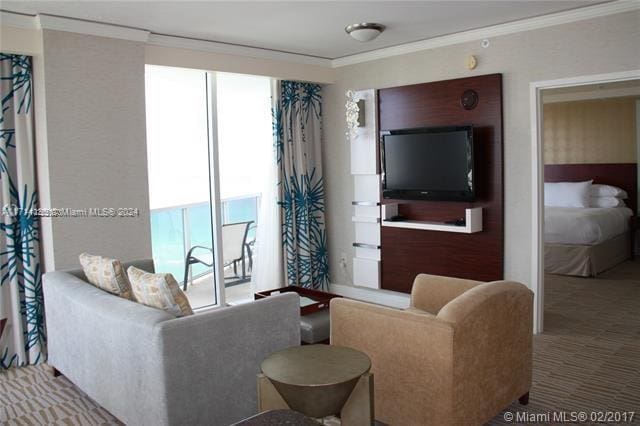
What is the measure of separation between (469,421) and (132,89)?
11.6 feet

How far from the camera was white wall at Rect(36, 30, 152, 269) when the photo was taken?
4.10m

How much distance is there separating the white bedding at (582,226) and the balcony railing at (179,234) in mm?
4035

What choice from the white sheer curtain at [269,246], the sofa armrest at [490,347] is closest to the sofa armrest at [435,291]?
the sofa armrest at [490,347]

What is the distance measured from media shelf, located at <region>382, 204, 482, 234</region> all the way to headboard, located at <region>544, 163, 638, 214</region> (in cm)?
427

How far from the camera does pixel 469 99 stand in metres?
4.93

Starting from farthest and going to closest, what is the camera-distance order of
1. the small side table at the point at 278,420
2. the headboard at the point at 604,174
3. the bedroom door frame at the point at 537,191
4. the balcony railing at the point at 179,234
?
the headboard at the point at 604,174 → the balcony railing at the point at 179,234 → the bedroom door frame at the point at 537,191 → the small side table at the point at 278,420

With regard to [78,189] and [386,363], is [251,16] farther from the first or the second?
[386,363]

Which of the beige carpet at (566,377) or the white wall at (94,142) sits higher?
the white wall at (94,142)

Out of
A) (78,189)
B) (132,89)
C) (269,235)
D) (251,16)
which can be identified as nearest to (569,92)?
(269,235)

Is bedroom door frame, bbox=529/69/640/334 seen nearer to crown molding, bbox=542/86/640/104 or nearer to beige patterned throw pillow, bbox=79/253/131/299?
crown molding, bbox=542/86/640/104

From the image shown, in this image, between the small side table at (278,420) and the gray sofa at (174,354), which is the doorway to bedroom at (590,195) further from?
the small side table at (278,420)

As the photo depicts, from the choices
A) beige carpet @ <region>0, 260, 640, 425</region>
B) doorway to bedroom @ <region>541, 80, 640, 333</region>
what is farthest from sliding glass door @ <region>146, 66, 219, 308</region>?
doorway to bedroom @ <region>541, 80, 640, 333</region>

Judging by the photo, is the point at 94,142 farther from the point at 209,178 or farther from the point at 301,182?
the point at 301,182

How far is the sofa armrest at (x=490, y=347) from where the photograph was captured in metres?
2.66
